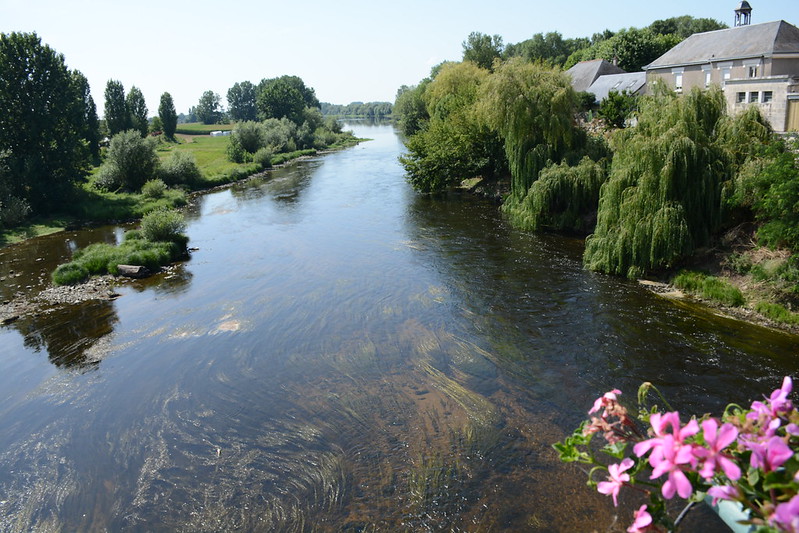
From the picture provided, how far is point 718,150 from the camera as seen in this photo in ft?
57.6

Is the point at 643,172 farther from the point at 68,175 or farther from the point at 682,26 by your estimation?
the point at 682,26

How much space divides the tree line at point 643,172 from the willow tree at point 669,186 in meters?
0.03


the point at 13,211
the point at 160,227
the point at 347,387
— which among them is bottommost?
the point at 347,387

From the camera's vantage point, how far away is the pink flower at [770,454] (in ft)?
7.45

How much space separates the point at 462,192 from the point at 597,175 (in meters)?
14.8

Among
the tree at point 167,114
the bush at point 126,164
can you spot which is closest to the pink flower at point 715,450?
the bush at point 126,164

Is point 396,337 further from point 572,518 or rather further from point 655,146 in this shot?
point 655,146

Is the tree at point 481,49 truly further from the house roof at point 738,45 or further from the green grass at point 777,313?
the green grass at point 777,313

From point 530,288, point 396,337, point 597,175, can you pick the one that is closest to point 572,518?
point 396,337

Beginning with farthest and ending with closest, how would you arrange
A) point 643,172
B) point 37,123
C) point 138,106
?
point 138,106 < point 37,123 < point 643,172

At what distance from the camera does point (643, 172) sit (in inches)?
700

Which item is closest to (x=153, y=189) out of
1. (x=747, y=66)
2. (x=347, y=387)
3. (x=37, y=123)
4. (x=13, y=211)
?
(x=37, y=123)

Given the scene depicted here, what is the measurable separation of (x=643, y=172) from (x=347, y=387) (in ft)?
40.7

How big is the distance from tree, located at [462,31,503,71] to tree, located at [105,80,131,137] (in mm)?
47253
